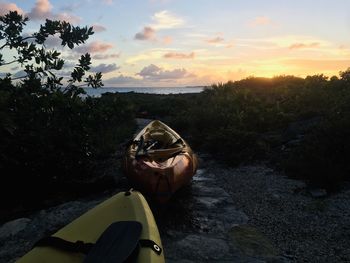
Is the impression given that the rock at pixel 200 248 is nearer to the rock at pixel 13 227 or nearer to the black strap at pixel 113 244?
the black strap at pixel 113 244

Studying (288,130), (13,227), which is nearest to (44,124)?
(13,227)

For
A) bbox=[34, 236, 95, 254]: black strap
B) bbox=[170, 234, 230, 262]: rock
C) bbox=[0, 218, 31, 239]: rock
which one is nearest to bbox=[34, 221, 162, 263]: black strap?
bbox=[34, 236, 95, 254]: black strap

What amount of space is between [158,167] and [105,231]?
3091 millimetres

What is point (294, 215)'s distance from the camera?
23.8 feet

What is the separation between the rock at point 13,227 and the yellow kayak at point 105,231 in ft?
7.66

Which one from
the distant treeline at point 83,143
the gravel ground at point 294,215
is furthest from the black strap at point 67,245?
the gravel ground at point 294,215

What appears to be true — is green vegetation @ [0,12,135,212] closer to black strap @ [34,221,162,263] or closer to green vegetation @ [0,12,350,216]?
green vegetation @ [0,12,350,216]

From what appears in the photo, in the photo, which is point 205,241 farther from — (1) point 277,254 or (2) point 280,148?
(2) point 280,148

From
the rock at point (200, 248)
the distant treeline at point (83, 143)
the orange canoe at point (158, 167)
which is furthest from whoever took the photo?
the distant treeline at point (83, 143)

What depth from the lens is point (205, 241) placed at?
249 inches

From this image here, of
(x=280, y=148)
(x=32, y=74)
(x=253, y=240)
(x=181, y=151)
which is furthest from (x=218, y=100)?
(x=253, y=240)

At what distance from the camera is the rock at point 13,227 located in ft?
22.3

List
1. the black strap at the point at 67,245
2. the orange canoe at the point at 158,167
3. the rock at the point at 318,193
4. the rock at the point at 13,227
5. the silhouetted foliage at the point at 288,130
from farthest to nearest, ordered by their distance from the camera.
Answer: the silhouetted foliage at the point at 288,130 < the rock at the point at 318,193 < the orange canoe at the point at 158,167 < the rock at the point at 13,227 < the black strap at the point at 67,245

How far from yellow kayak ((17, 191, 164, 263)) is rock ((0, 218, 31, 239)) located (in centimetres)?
233
